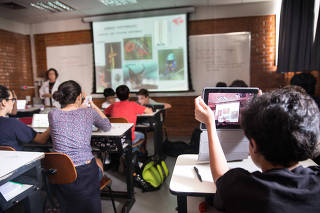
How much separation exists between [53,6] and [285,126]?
470 cm

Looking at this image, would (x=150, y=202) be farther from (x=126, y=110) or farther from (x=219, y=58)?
(x=219, y=58)

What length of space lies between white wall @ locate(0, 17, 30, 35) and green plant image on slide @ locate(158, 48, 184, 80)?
3.29m

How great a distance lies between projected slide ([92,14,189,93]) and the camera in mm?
4430

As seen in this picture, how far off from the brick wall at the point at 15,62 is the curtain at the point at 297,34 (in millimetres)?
5262

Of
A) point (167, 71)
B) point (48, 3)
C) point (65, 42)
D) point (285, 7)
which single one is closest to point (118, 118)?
point (167, 71)

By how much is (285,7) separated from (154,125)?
2.37 meters

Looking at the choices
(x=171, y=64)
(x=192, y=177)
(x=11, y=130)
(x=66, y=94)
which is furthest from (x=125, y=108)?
(x=171, y=64)

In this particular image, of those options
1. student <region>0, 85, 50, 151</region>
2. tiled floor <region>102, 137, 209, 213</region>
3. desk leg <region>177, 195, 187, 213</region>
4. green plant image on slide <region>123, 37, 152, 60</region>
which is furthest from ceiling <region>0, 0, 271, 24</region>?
desk leg <region>177, 195, 187, 213</region>

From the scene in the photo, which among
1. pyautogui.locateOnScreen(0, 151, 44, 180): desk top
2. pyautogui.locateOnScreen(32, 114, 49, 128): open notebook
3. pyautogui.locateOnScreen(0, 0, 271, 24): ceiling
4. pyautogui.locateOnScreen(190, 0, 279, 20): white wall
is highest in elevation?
pyautogui.locateOnScreen(0, 0, 271, 24): ceiling

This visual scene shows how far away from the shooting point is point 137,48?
4.62 m

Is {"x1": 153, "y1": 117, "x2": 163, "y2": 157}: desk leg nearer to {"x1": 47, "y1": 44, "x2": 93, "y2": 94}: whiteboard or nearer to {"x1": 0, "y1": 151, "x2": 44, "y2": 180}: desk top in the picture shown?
{"x1": 0, "y1": 151, "x2": 44, "y2": 180}: desk top

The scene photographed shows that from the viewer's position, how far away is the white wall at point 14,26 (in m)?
4.67

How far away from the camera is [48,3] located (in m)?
3.99

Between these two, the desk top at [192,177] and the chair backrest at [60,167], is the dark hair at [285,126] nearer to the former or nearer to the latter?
the desk top at [192,177]
